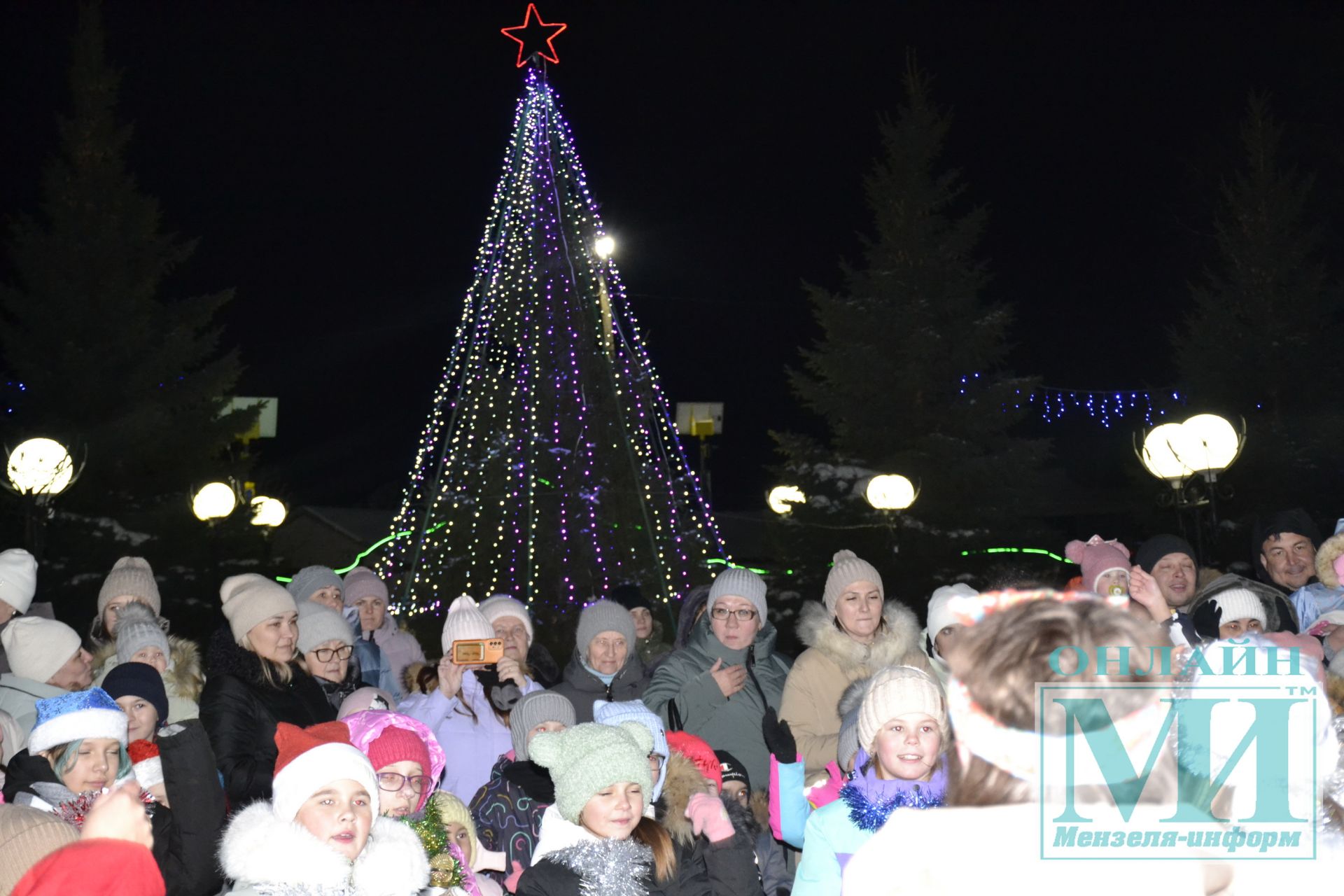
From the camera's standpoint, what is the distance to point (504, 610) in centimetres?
721

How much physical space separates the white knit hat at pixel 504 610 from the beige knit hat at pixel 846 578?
183 centimetres

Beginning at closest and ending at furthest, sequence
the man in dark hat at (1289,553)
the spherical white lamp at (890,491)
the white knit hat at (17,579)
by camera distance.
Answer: the white knit hat at (17,579), the man in dark hat at (1289,553), the spherical white lamp at (890,491)

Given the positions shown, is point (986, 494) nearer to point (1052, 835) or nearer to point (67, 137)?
point (67, 137)

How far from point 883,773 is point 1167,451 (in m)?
5.88

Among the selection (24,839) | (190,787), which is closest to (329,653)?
(190,787)

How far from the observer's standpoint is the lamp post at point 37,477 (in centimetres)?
984

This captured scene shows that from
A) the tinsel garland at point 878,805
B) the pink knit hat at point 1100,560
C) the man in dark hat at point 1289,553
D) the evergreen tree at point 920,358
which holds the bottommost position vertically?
the tinsel garland at point 878,805

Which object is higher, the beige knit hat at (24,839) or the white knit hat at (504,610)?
the white knit hat at (504,610)

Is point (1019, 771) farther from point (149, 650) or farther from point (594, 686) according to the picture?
point (149, 650)

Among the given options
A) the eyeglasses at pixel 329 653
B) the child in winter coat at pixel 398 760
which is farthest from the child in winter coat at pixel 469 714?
the child in winter coat at pixel 398 760

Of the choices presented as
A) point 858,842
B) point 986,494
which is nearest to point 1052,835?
point 858,842

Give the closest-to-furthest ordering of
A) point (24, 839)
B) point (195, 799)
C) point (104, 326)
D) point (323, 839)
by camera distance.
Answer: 1. point (24, 839)
2. point (323, 839)
3. point (195, 799)
4. point (104, 326)

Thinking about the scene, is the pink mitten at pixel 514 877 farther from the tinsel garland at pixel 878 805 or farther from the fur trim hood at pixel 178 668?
the fur trim hood at pixel 178 668

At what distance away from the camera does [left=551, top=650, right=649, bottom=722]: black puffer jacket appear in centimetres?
646
